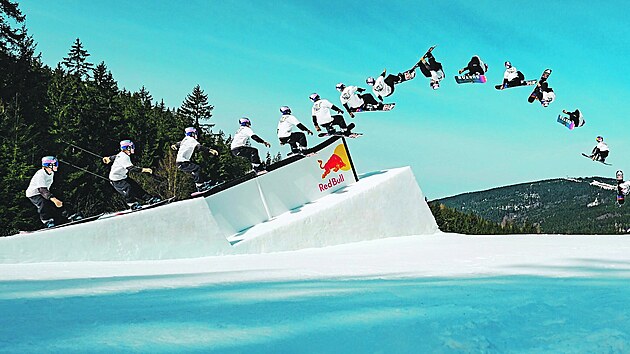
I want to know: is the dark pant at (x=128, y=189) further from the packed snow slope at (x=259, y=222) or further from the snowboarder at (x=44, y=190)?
the packed snow slope at (x=259, y=222)

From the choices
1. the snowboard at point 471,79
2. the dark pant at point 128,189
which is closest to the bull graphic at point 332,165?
the snowboard at point 471,79

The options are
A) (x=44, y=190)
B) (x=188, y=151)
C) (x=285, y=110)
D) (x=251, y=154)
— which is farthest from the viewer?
(x=285, y=110)

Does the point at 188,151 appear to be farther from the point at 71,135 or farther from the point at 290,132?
the point at 71,135

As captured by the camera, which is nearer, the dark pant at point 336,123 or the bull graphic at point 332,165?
the bull graphic at point 332,165

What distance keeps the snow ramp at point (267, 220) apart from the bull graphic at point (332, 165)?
0.09 feet

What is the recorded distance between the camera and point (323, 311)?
3.35 meters

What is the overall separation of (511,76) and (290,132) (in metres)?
7.54

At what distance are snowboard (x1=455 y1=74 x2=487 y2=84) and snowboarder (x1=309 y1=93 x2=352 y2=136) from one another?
4.20 metres

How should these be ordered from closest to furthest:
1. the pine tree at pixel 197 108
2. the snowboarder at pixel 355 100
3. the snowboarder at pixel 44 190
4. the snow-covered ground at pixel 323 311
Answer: the snow-covered ground at pixel 323 311, the snowboarder at pixel 44 190, the snowboarder at pixel 355 100, the pine tree at pixel 197 108

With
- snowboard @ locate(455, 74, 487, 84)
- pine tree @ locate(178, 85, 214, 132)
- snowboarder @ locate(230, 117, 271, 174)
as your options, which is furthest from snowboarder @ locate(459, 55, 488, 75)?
pine tree @ locate(178, 85, 214, 132)

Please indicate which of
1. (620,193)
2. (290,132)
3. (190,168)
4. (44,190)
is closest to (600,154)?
(620,193)

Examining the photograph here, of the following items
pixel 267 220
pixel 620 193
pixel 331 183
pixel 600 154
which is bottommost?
pixel 620 193

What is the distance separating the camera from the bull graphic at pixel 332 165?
48.0 feet

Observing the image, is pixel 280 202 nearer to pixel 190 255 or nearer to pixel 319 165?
pixel 319 165
